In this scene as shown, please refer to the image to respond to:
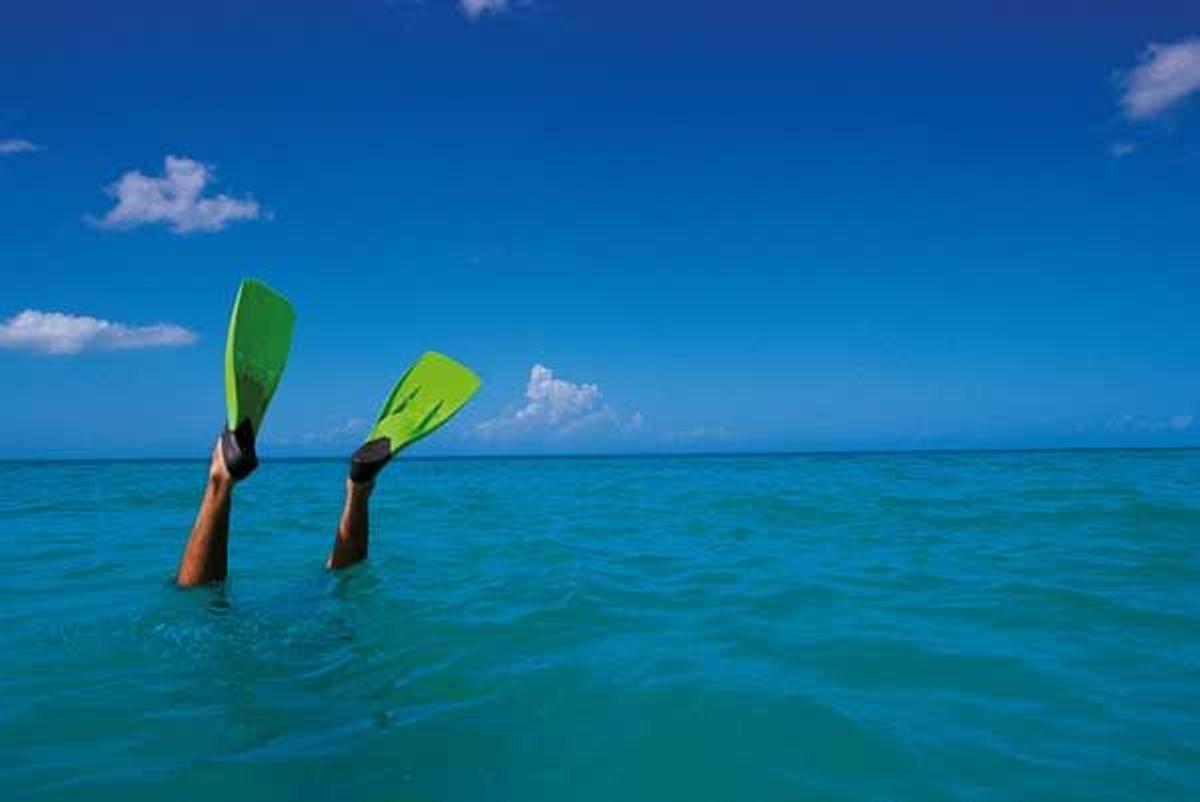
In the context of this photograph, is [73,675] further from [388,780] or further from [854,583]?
[854,583]

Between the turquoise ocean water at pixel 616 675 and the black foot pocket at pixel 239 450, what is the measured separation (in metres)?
0.91

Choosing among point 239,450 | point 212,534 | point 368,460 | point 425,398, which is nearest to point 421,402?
point 425,398

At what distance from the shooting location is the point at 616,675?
3.68 m

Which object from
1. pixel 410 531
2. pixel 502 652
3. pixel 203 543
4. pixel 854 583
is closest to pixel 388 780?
pixel 502 652

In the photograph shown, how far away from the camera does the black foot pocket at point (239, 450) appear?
15.8ft

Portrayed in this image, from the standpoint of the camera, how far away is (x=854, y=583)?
5.81 m

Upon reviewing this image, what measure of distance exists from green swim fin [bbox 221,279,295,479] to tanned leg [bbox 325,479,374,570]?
0.92 meters

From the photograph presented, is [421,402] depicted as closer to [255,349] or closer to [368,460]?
[368,460]

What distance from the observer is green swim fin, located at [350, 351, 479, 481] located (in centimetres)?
655

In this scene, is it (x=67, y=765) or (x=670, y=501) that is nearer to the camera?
(x=67, y=765)

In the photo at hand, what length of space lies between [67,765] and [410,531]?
23.8 ft

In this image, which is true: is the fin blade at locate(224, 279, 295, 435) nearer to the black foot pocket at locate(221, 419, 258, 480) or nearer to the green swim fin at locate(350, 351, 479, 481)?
the black foot pocket at locate(221, 419, 258, 480)

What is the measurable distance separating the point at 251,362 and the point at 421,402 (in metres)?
1.88

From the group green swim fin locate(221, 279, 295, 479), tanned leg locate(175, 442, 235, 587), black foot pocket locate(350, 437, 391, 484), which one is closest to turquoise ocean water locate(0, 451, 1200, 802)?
tanned leg locate(175, 442, 235, 587)
